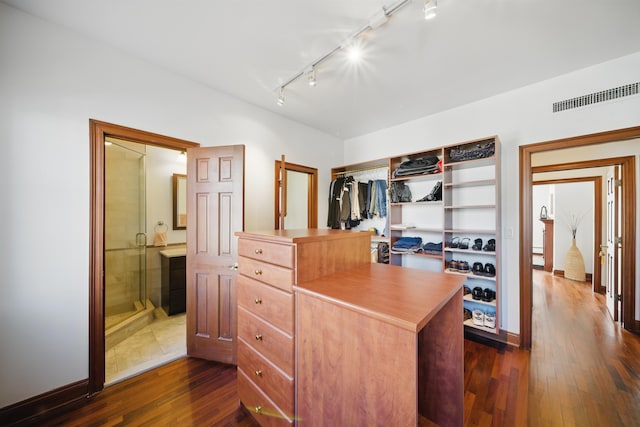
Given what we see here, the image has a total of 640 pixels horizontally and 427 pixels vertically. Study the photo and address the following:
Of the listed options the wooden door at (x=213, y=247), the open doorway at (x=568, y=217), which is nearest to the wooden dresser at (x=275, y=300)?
the wooden door at (x=213, y=247)

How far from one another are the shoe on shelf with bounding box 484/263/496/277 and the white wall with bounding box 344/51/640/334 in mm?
107

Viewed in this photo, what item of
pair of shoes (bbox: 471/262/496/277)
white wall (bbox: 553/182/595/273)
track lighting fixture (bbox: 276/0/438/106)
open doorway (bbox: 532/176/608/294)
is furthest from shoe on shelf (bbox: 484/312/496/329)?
white wall (bbox: 553/182/595/273)

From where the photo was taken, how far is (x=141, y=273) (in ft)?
10.5

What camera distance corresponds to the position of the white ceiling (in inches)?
59.3

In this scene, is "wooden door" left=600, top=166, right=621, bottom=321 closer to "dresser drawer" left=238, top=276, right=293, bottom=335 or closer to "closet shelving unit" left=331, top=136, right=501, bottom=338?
"closet shelving unit" left=331, top=136, right=501, bottom=338

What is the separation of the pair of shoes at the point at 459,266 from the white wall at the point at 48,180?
3.57 metres

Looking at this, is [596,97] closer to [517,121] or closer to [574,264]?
[517,121]

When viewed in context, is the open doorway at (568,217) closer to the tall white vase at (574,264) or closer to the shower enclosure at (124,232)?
the tall white vase at (574,264)

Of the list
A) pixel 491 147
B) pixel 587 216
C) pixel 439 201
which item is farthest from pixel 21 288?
pixel 587 216

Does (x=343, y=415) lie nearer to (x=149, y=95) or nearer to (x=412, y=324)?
(x=412, y=324)

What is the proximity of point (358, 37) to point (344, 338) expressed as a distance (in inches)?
78.9

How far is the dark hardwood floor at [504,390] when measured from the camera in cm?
154

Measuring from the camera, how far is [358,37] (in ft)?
5.55

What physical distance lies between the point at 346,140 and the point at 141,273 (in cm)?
387
